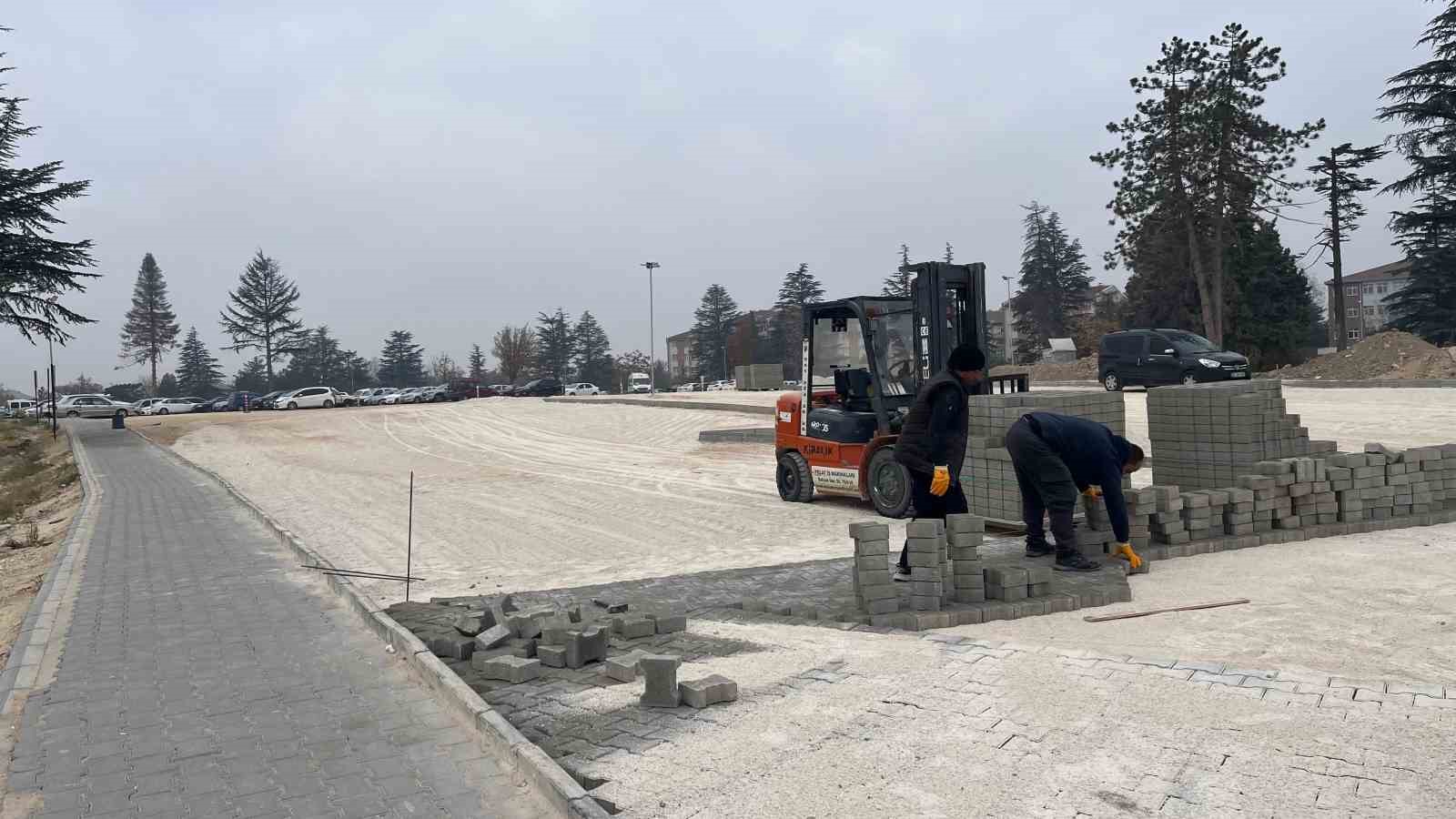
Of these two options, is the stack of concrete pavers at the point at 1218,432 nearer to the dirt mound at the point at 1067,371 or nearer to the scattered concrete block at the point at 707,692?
the scattered concrete block at the point at 707,692

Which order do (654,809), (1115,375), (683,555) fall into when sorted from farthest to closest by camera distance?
(1115,375), (683,555), (654,809)

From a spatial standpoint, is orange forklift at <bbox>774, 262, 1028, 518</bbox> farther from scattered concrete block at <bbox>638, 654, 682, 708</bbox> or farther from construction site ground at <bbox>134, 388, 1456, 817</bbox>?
scattered concrete block at <bbox>638, 654, 682, 708</bbox>

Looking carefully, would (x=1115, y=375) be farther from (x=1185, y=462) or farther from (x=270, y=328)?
(x=270, y=328)

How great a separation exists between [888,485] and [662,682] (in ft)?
24.0

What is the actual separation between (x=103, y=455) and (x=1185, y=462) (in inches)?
1184

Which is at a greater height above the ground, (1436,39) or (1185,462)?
(1436,39)

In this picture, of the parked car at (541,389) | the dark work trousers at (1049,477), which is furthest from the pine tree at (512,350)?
the dark work trousers at (1049,477)

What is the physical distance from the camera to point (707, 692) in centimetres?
497

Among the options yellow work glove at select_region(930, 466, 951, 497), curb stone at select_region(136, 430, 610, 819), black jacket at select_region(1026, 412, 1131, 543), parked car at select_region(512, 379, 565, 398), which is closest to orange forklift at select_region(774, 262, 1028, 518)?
black jacket at select_region(1026, 412, 1131, 543)

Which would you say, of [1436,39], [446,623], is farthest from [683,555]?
[1436,39]

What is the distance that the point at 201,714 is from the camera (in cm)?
539

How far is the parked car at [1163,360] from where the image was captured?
24234 mm

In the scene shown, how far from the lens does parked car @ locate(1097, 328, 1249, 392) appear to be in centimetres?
2423

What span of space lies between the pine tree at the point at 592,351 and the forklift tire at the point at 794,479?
10580 centimetres
